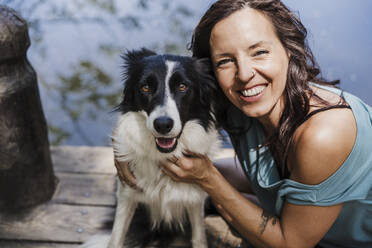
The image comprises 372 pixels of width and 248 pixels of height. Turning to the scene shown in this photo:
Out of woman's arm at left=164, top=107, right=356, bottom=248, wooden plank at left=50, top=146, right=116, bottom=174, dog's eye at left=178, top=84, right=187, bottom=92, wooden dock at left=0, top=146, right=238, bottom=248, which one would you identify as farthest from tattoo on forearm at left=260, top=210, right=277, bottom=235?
wooden plank at left=50, top=146, right=116, bottom=174

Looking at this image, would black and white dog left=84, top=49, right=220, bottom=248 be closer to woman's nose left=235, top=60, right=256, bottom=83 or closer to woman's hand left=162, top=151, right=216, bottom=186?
woman's hand left=162, top=151, right=216, bottom=186

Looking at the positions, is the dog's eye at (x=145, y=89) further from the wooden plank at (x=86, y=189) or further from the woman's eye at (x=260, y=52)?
the wooden plank at (x=86, y=189)

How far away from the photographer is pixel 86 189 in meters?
2.62

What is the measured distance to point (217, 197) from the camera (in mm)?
1774

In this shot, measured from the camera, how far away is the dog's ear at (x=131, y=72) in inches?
73.3

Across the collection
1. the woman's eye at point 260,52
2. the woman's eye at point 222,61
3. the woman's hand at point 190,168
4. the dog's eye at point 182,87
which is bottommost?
the woman's hand at point 190,168

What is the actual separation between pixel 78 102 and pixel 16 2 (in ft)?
5.32

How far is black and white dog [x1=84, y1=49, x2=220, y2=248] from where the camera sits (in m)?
1.73

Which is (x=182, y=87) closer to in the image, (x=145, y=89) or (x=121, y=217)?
(x=145, y=89)

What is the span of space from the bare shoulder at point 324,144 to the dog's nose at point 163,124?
585 mm

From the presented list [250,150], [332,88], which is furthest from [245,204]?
[332,88]

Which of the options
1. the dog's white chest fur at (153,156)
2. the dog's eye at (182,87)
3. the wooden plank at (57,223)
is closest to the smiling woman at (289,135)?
the dog's white chest fur at (153,156)

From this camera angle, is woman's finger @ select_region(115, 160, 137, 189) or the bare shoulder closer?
the bare shoulder

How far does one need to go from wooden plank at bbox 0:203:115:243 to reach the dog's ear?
884 millimetres
